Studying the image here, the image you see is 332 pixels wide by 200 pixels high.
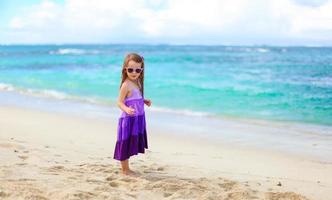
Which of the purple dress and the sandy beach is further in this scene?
the purple dress

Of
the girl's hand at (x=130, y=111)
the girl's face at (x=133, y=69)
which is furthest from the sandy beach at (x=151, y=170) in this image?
the girl's face at (x=133, y=69)

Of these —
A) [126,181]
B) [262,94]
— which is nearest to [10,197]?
[126,181]

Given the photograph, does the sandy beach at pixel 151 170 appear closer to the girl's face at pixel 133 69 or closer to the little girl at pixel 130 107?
the little girl at pixel 130 107

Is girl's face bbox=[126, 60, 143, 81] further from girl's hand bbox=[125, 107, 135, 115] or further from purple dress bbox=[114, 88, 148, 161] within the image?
girl's hand bbox=[125, 107, 135, 115]

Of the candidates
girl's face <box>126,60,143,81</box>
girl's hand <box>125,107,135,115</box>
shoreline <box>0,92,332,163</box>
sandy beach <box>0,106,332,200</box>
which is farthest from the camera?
shoreline <box>0,92,332,163</box>

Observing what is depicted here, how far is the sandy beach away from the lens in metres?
4.87

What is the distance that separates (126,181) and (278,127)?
642 centimetres

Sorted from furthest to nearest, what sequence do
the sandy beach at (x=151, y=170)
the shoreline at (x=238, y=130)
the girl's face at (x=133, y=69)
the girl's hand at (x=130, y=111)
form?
the shoreline at (x=238, y=130) → the girl's face at (x=133, y=69) → the girl's hand at (x=130, y=111) → the sandy beach at (x=151, y=170)

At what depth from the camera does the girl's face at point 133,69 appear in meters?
5.45

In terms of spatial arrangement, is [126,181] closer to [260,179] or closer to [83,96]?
[260,179]

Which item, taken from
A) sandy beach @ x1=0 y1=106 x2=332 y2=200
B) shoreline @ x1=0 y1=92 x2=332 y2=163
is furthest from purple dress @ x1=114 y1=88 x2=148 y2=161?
shoreline @ x1=0 y1=92 x2=332 y2=163

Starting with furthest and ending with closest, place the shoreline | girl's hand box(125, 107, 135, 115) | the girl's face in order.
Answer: the shoreline → the girl's face → girl's hand box(125, 107, 135, 115)

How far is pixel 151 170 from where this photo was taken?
5.97 meters

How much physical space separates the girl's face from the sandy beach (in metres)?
1.07
